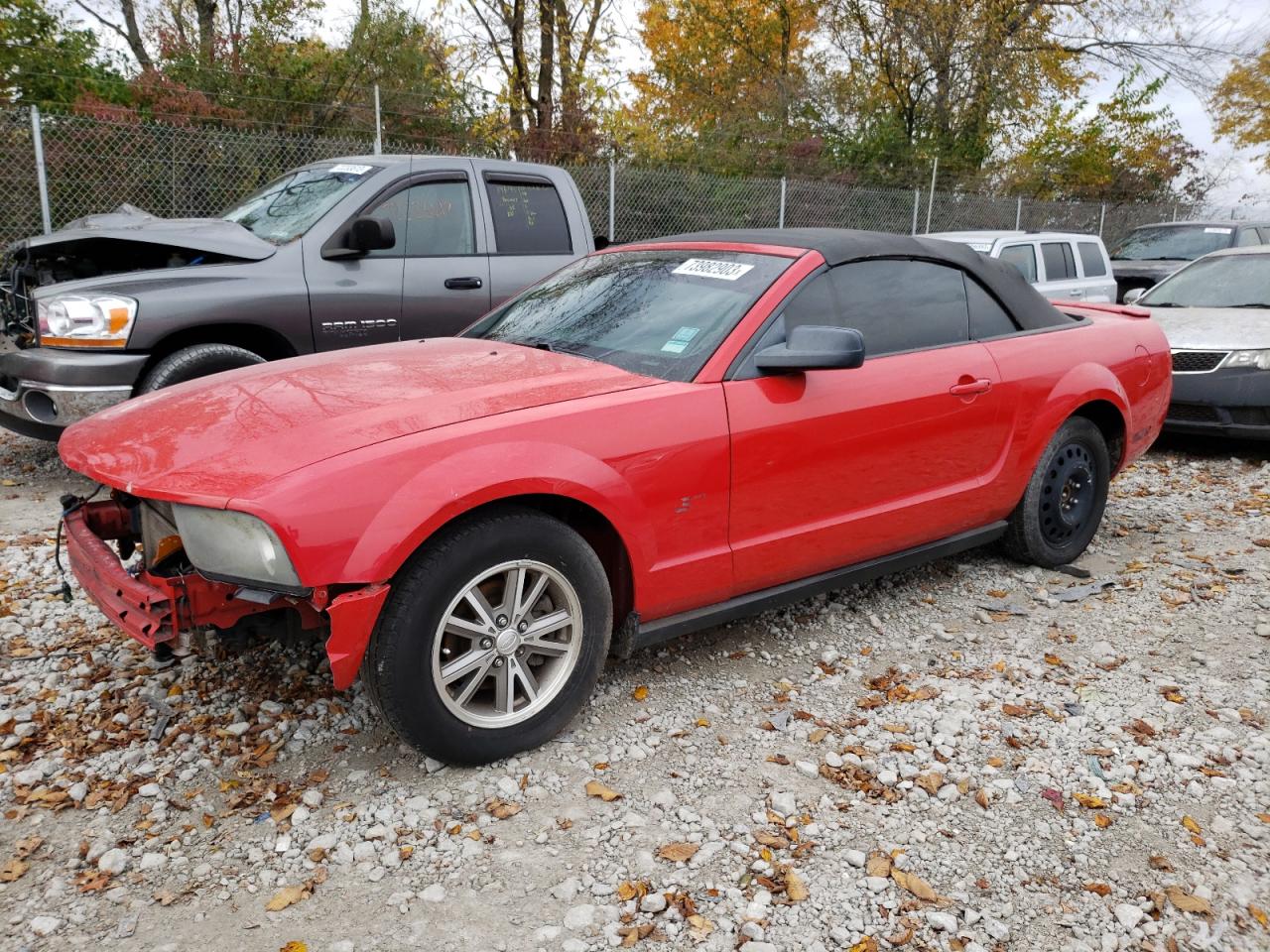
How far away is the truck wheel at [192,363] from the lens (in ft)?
17.0

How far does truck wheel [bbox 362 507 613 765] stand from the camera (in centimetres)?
270

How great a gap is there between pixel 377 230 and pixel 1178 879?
195 inches

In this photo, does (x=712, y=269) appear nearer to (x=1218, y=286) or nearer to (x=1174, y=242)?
(x=1218, y=286)

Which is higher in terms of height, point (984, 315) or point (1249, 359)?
point (984, 315)

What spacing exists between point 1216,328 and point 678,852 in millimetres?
6824

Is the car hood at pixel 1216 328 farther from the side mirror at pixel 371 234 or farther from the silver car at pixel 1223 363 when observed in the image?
the side mirror at pixel 371 234

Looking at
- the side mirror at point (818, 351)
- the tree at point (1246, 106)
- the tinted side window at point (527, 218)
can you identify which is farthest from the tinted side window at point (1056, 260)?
the tree at point (1246, 106)

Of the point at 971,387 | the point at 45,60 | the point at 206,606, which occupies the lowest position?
the point at 206,606

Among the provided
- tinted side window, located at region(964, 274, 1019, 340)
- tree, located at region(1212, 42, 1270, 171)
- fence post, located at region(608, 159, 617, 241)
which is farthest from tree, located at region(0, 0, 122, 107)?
tree, located at region(1212, 42, 1270, 171)

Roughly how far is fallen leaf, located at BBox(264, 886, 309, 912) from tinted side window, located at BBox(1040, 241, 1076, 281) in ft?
33.1

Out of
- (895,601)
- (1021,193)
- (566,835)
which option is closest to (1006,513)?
(895,601)

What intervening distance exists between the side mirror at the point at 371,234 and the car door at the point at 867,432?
3018mm

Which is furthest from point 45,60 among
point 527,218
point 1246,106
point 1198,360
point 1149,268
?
point 1246,106

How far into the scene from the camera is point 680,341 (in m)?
3.47
